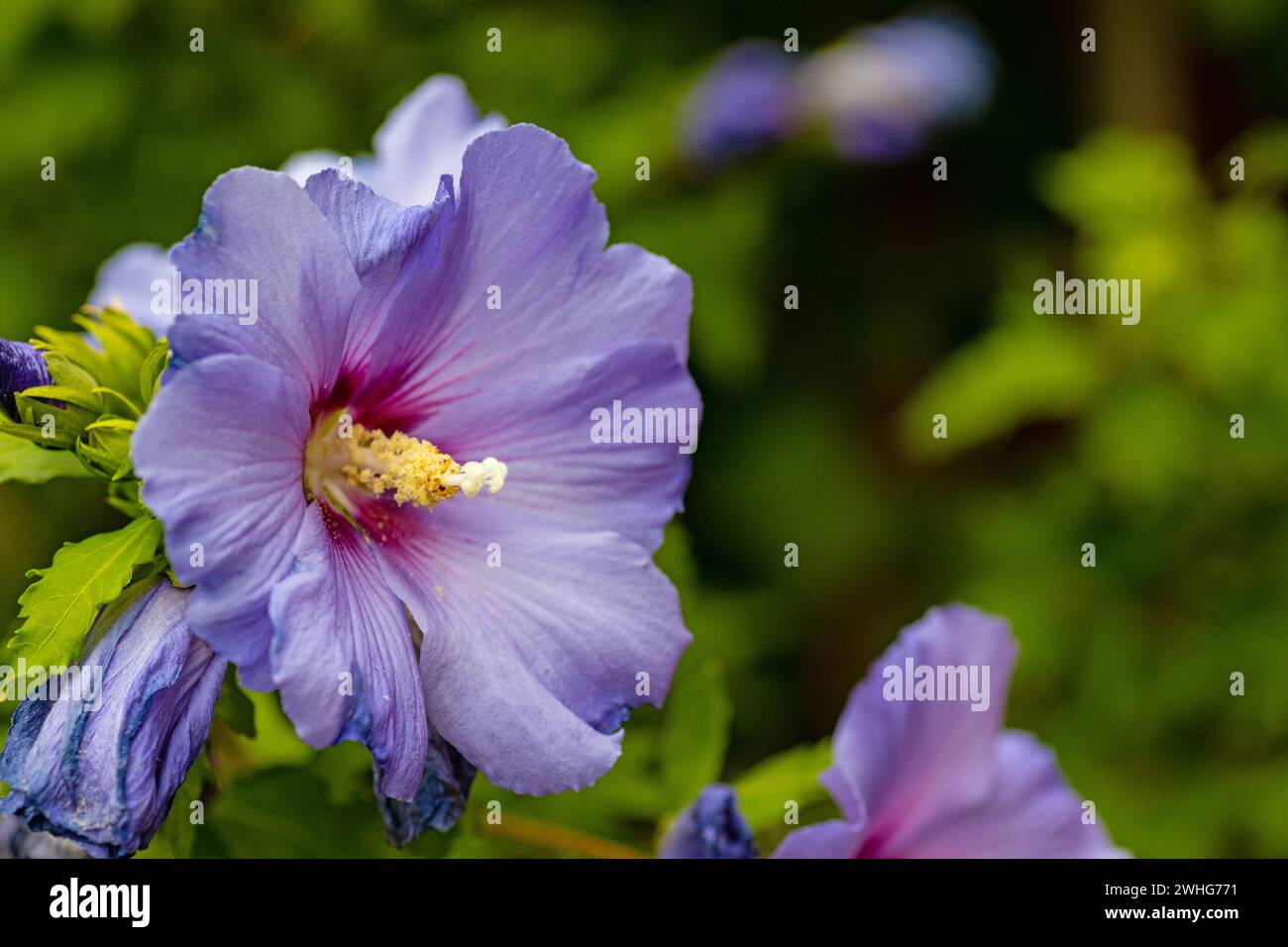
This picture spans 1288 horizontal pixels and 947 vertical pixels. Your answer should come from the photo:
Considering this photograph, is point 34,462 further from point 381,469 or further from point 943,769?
point 943,769

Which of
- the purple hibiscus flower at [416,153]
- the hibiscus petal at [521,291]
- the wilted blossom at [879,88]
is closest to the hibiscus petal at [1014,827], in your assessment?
the hibiscus petal at [521,291]

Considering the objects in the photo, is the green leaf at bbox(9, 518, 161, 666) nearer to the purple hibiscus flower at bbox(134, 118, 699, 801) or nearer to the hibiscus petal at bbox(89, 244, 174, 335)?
the purple hibiscus flower at bbox(134, 118, 699, 801)

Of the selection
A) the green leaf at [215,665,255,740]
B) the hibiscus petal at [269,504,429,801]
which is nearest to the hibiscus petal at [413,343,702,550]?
the hibiscus petal at [269,504,429,801]

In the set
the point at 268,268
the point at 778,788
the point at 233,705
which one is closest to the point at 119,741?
the point at 233,705

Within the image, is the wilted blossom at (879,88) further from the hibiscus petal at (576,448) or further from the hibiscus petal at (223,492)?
the hibiscus petal at (223,492)

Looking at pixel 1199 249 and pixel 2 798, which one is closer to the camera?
pixel 2 798

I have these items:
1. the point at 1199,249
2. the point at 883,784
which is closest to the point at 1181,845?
the point at 1199,249
